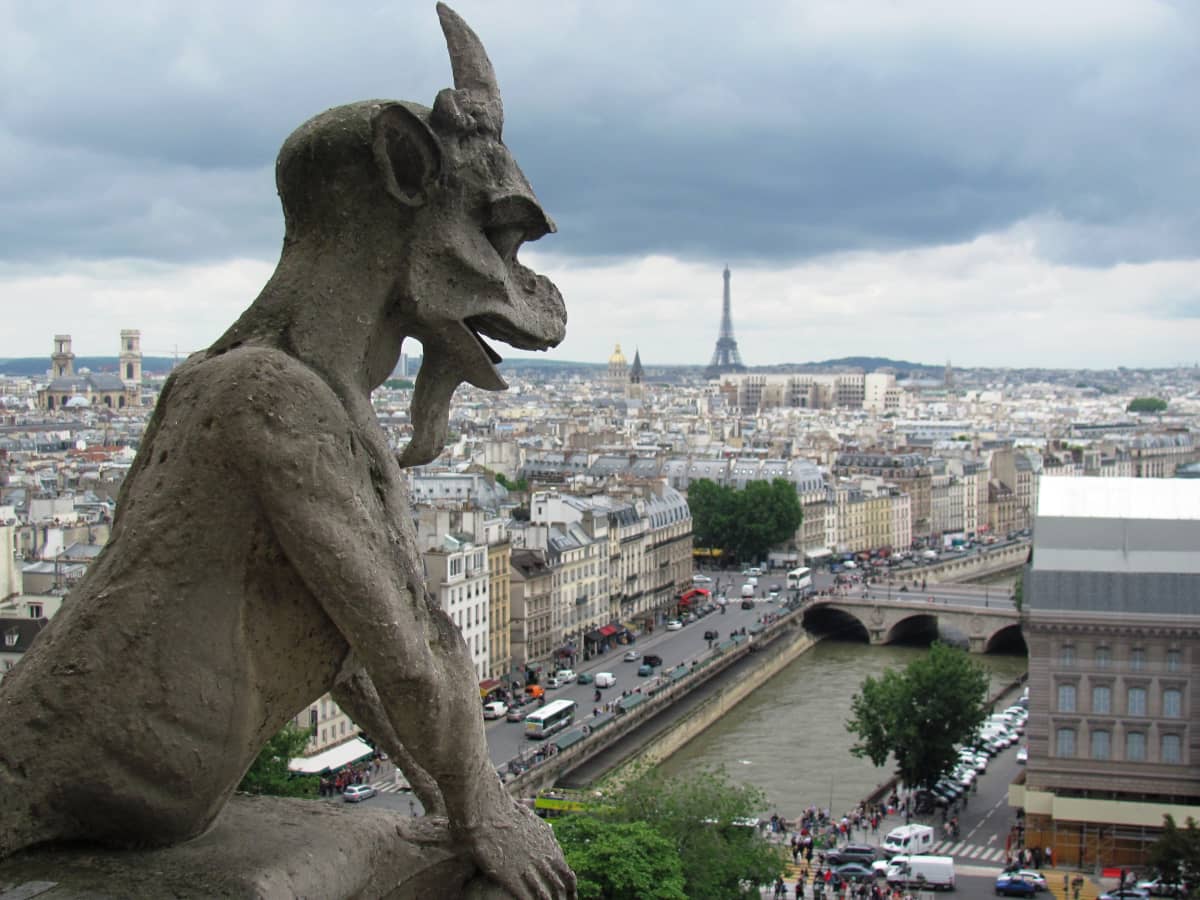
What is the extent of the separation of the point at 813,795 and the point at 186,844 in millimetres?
25655

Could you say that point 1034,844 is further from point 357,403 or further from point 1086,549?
point 357,403

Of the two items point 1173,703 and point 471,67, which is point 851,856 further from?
point 471,67

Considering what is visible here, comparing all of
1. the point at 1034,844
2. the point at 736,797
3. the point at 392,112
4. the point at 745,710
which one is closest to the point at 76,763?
the point at 392,112

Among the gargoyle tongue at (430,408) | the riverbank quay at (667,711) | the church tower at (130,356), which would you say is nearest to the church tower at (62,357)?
the church tower at (130,356)

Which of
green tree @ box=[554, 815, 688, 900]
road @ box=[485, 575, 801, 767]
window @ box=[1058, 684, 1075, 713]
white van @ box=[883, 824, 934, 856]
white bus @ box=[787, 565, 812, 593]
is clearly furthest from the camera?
white bus @ box=[787, 565, 812, 593]

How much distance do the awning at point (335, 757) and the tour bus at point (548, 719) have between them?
137 inches

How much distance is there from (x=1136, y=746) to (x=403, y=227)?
77.1 feet

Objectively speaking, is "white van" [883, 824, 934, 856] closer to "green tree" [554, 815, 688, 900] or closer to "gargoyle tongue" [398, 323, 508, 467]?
"green tree" [554, 815, 688, 900]

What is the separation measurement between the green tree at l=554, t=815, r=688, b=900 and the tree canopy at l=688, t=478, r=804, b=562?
41029 millimetres

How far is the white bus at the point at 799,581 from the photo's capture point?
51.5m

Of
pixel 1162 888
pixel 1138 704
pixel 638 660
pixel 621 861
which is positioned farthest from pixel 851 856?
pixel 638 660

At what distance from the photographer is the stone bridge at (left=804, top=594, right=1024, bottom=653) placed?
4531 centimetres

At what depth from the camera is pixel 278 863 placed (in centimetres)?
312

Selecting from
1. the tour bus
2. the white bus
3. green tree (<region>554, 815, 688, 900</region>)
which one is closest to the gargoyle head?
green tree (<region>554, 815, 688, 900</region>)
